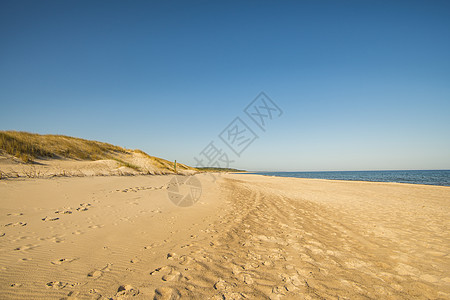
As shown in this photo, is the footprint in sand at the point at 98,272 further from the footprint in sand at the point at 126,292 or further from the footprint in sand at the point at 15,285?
the footprint in sand at the point at 15,285

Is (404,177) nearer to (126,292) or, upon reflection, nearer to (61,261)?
(126,292)

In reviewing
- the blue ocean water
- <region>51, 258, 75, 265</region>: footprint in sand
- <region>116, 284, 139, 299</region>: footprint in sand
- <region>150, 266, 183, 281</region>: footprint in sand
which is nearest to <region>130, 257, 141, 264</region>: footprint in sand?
<region>150, 266, 183, 281</region>: footprint in sand

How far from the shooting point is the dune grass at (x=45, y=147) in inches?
483

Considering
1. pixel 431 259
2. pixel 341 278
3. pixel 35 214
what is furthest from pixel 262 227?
pixel 35 214

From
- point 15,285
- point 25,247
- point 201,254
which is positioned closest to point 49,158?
point 25,247

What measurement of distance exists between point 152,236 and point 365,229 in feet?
18.5

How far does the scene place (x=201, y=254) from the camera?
131 inches

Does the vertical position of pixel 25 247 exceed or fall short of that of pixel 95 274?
it exceeds it

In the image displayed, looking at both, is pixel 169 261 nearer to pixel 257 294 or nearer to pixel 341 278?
pixel 257 294

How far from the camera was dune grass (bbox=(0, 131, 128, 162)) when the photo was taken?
12278 mm

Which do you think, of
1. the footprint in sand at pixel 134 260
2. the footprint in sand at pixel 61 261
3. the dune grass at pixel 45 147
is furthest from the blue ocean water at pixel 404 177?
the dune grass at pixel 45 147

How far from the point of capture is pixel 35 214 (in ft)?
14.9

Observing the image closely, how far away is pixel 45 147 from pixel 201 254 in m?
19.0

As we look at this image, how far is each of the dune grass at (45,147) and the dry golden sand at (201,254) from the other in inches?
352
